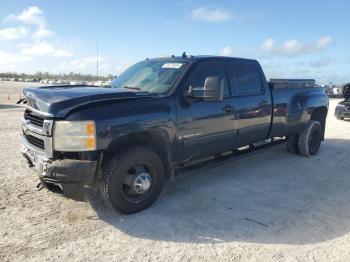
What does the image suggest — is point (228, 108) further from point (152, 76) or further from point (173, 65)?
point (152, 76)

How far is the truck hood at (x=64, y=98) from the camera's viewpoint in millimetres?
4031

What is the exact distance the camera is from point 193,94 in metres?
4.96

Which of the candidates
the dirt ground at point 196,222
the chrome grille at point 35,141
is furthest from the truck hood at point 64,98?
the dirt ground at point 196,222

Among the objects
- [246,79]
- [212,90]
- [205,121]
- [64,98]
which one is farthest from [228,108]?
[64,98]

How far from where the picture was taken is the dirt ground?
368cm

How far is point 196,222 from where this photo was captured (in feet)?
14.3

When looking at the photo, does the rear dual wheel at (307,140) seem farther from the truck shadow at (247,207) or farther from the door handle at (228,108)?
the door handle at (228,108)

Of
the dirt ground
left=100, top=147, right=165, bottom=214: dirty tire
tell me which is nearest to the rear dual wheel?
the dirt ground

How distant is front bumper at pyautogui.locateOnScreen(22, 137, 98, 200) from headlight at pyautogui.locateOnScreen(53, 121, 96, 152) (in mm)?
154

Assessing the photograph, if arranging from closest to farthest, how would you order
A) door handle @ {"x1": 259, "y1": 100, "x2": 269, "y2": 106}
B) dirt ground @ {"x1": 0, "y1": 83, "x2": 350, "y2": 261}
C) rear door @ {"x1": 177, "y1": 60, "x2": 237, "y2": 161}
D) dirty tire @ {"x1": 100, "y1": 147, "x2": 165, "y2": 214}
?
dirt ground @ {"x1": 0, "y1": 83, "x2": 350, "y2": 261} → dirty tire @ {"x1": 100, "y1": 147, "x2": 165, "y2": 214} → rear door @ {"x1": 177, "y1": 60, "x2": 237, "y2": 161} → door handle @ {"x1": 259, "y1": 100, "x2": 269, "y2": 106}

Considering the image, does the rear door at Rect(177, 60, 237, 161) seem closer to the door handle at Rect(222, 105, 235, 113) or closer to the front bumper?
the door handle at Rect(222, 105, 235, 113)

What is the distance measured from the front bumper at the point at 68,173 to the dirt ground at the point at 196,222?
0.43 meters

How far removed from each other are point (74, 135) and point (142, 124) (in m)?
0.83

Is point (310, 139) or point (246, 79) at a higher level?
point (246, 79)
